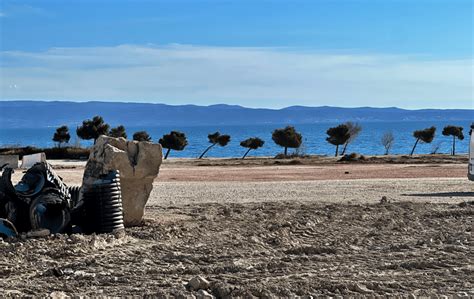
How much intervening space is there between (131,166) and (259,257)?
4.78 meters

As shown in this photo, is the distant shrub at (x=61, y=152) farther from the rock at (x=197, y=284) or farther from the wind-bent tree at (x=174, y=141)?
the rock at (x=197, y=284)

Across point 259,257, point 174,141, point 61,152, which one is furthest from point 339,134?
point 259,257

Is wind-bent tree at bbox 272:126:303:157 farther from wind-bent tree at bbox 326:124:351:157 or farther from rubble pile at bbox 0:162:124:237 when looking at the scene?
rubble pile at bbox 0:162:124:237

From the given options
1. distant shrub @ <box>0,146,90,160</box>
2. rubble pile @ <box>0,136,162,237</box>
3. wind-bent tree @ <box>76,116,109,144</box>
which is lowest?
distant shrub @ <box>0,146,90,160</box>

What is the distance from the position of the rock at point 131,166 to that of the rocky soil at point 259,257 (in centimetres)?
66

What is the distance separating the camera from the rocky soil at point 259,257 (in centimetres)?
999

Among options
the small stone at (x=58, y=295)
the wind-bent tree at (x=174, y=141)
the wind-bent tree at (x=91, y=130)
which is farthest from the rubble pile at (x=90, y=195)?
the wind-bent tree at (x=174, y=141)

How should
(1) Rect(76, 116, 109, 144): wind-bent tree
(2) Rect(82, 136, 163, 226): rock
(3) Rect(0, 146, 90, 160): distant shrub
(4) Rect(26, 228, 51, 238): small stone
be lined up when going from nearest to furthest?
1. (4) Rect(26, 228, 51, 238): small stone
2. (2) Rect(82, 136, 163, 226): rock
3. (3) Rect(0, 146, 90, 160): distant shrub
4. (1) Rect(76, 116, 109, 144): wind-bent tree

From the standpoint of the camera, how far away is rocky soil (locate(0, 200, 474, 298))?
32.8ft

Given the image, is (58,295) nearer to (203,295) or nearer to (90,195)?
(203,295)

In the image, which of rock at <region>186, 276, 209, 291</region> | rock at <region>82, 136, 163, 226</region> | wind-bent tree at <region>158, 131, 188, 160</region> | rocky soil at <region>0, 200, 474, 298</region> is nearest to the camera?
rock at <region>186, 276, 209, 291</region>

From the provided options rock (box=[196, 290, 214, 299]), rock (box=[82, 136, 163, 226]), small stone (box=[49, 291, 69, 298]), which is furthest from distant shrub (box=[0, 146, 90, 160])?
rock (box=[196, 290, 214, 299])

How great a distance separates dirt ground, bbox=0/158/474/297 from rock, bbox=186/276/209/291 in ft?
0.25

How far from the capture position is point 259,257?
41.1ft
